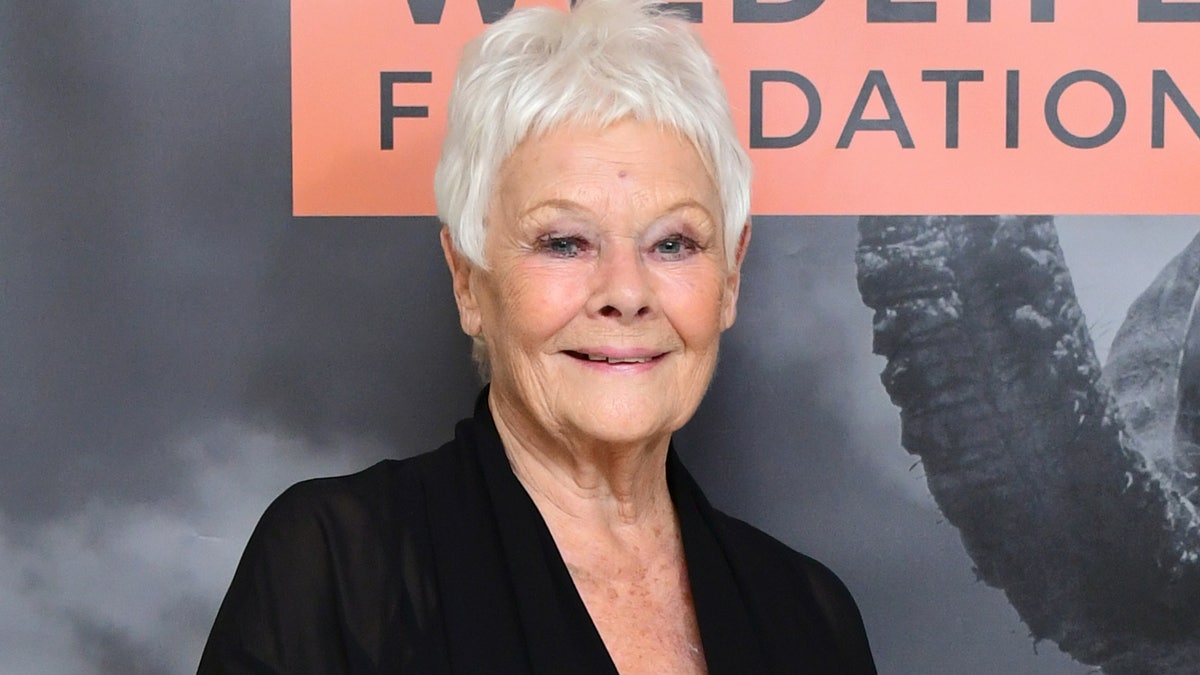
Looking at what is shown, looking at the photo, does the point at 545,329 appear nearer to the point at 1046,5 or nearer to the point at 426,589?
the point at 426,589

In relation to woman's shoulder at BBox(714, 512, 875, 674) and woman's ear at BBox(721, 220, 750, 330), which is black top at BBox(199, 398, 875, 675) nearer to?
woman's shoulder at BBox(714, 512, 875, 674)

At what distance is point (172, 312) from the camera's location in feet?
6.56

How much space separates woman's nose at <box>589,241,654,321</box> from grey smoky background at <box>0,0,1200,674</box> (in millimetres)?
549

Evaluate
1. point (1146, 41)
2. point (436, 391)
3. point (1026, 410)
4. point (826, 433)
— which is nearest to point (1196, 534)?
point (1026, 410)

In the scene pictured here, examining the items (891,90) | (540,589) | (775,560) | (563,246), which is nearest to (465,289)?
(563,246)

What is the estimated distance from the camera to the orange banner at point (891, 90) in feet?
6.55

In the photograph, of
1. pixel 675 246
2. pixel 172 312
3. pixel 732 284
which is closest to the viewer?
pixel 675 246

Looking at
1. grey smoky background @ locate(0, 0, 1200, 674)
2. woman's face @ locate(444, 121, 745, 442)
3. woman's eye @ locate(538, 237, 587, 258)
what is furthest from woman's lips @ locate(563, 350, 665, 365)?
grey smoky background @ locate(0, 0, 1200, 674)

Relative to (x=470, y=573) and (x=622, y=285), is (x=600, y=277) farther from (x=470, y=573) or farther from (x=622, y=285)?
(x=470, y=573)

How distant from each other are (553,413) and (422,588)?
0.77 feet

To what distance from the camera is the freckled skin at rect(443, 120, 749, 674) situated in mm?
1517

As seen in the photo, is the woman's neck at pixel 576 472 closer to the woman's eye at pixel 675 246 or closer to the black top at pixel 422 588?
the black top at pixel 422 588

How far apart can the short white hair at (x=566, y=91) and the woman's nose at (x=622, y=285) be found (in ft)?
0.45

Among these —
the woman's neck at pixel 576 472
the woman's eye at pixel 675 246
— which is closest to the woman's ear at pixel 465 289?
the woman's neck at pixel 576 472
